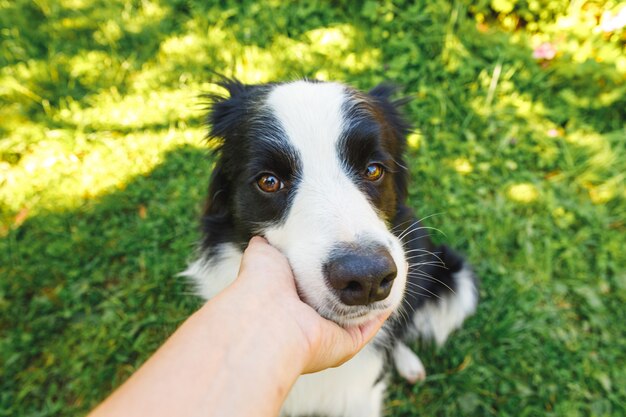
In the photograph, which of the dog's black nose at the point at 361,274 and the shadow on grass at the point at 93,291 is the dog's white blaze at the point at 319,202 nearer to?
the dog's black nose at the point at 361,274

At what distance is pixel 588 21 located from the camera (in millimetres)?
4008

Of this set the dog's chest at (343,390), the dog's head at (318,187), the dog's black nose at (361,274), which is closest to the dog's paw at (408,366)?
the dog's chest at (343,390)

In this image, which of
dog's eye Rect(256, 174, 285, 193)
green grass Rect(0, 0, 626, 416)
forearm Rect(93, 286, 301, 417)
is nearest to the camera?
forearm Rect(93, 286, 301, 417)

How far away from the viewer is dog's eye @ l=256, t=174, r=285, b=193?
72.2 inches

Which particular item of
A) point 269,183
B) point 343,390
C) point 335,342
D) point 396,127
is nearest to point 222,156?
point 269,183

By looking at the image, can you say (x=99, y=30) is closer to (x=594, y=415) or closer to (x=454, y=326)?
(x=454, y=326)

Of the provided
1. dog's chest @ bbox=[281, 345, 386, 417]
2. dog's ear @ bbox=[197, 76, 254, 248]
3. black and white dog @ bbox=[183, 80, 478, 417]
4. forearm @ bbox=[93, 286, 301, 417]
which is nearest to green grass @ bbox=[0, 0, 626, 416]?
dog's chest @ bbox=[281, 345, 386, 417]

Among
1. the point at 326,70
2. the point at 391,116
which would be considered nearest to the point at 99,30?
the point at 326,70

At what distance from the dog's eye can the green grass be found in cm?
157

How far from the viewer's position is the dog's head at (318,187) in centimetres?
145

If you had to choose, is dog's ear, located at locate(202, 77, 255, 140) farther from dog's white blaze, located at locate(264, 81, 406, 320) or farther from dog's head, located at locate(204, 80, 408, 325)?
dog's white blaze, located at locate(264, 81, 406, 320)

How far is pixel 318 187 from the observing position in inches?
66.9

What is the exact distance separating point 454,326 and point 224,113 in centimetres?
215

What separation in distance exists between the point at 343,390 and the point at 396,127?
1562 mm
